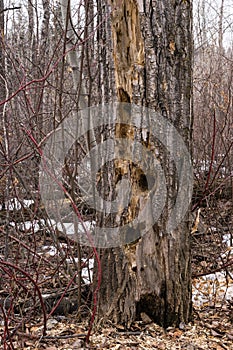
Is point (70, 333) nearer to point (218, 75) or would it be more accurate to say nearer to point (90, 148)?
point (90, 148)

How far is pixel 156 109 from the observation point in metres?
2.00

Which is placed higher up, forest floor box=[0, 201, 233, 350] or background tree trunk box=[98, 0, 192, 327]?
background tree trunk box=[98, 0, 192, 327]

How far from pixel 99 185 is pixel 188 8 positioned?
3.40 ft

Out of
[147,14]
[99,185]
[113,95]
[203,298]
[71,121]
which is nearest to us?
[147,14]

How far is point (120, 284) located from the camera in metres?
2.12

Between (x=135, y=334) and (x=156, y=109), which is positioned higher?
(x=156, y=109)

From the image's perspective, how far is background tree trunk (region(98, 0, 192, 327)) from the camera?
197 centimetres

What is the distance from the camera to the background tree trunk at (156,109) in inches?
77.7

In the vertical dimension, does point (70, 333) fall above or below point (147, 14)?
below

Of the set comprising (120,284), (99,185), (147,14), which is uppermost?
(147,14)

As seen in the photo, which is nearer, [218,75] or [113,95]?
[113,95]

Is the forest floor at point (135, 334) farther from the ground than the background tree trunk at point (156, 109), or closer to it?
closer to it

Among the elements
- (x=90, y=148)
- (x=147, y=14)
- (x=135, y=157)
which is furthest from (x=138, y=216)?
(x=147, y=14)

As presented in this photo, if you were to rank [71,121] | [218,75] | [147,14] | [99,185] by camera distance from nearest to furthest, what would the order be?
[147,14]
[99,185]
[71,121]
[218,75]
